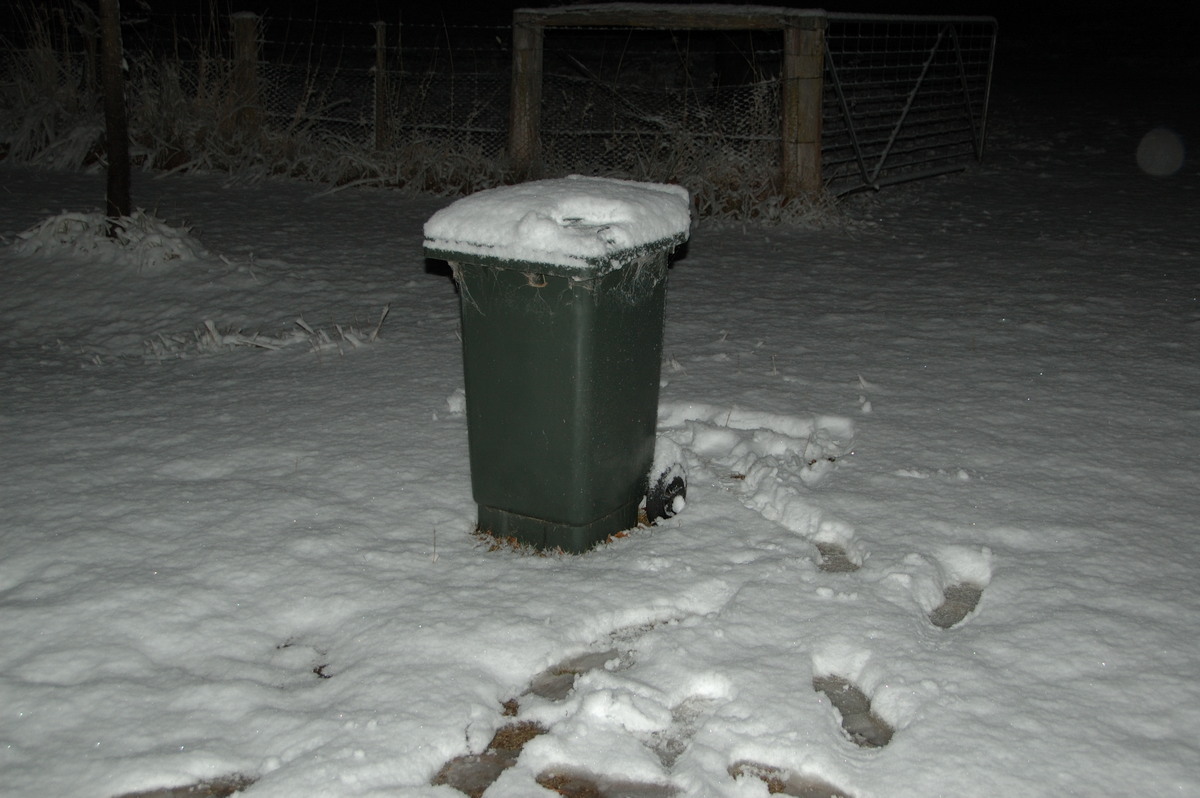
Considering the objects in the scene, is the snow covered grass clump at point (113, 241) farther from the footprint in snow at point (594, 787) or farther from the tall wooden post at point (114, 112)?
the footprint in snow at point (594, 787)

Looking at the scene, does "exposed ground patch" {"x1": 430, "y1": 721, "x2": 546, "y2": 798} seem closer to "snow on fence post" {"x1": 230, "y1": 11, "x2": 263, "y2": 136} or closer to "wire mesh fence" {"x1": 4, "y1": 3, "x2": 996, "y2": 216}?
"wire mesh fence" {"x1": 4, "y1": 3, "x2": 996, "y2": 216}

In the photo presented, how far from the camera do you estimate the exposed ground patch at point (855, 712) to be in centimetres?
229

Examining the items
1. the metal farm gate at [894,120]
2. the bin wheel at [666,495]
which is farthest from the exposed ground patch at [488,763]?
the metal farm gate at [894,120]

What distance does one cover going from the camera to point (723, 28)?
6961mm

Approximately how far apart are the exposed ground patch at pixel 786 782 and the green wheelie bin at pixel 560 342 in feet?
3.14

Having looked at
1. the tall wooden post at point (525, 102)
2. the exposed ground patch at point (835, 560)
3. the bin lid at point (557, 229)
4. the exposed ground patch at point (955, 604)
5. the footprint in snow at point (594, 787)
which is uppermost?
the tall wooden post at point (525, 102)

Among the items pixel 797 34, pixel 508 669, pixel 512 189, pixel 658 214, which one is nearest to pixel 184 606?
pixel 508 669

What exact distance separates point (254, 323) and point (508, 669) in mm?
Answer: 3149

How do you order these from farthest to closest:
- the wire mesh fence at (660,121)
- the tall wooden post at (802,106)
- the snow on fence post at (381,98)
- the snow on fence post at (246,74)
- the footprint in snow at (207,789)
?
the snow on fence post at (246,74) → the snow on fence post at (381,98) → the wire mesh fence at (660,121) → the tall wooden post at (802,106) → the footprint in snow at (207,789)

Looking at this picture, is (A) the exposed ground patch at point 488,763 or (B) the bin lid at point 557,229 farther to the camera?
(B) the bin lid at point 557,229

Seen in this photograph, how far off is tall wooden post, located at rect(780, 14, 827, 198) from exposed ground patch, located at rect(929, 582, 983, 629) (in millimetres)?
4715

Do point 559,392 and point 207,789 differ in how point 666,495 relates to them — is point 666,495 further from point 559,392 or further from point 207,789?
point 207,789

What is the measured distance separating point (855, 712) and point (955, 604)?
0.60m

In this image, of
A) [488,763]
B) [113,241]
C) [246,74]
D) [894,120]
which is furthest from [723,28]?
[488,763]
